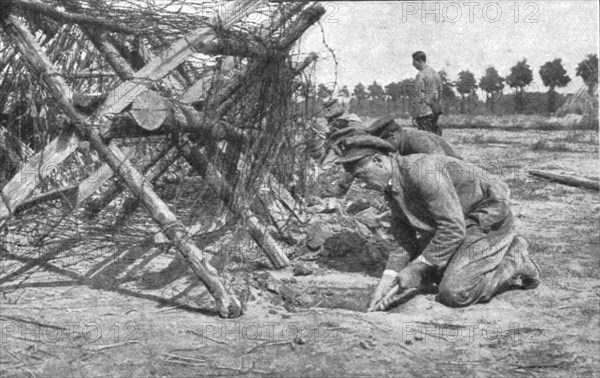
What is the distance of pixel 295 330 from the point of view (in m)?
4.42

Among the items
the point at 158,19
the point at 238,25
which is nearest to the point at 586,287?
the point at 238,25

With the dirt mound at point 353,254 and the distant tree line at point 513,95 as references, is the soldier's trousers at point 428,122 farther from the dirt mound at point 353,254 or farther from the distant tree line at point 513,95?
the distant tree line at point 513,95

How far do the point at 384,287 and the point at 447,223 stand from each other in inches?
27.0

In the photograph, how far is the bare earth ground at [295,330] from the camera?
389cm

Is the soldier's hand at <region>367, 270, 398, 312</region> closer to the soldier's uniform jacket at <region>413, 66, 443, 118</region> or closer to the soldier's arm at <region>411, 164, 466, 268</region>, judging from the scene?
the soldier's arm at <region>411, 164, 466, 268</region>

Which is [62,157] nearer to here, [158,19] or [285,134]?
[158,19]

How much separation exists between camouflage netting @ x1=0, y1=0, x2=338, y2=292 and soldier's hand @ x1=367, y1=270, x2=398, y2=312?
1243 mm

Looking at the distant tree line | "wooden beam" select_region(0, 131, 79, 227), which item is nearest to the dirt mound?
"wooden beam" select_region(0, 131, 79, 227)

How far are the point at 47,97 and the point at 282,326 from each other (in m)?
2.45

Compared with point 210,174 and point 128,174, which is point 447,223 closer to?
point 210,174

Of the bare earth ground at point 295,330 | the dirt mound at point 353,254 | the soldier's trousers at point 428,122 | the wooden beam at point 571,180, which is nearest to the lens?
the bare earth ground at point 295,330

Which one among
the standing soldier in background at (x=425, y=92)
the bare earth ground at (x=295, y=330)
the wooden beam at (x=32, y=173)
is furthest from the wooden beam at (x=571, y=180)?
the wooden beam at (x=32, y=173)

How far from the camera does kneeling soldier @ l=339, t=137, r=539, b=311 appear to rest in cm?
490

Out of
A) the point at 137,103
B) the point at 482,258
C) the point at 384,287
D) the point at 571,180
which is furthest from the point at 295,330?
the point at 571,180
